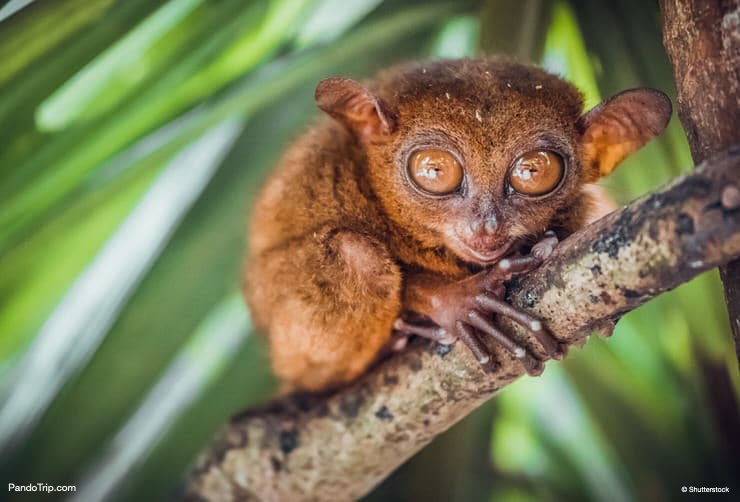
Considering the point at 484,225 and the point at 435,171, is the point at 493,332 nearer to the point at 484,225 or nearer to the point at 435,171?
the point at 484,225

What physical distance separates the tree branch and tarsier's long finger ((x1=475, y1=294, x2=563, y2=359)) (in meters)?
0.03

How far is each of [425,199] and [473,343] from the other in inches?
21.2

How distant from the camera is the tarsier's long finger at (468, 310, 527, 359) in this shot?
1.94 meters

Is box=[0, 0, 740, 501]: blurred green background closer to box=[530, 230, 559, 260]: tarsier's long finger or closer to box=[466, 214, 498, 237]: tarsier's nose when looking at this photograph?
box=[466, 214, 498, 237]: tarsier's nose

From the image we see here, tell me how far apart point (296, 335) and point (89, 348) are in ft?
4.27

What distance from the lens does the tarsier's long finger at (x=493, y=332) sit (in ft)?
6.37

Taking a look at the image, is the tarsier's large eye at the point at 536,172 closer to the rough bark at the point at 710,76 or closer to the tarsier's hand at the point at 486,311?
the tarsier's hand at the point at 486,311

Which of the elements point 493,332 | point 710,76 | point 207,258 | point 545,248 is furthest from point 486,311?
point 207,258

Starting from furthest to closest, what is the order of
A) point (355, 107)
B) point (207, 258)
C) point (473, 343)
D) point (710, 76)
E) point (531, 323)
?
point (207, 258)
point (355, 107)
point (473, 343)
point (531, 323)
point (710, 76)

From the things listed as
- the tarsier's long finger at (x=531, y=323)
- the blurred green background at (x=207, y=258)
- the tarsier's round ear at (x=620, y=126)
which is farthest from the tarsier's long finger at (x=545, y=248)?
the blurred green background at (x=207, y=258)

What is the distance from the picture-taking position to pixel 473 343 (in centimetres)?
201

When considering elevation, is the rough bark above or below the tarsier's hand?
above

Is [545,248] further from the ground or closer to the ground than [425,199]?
closer to the ground

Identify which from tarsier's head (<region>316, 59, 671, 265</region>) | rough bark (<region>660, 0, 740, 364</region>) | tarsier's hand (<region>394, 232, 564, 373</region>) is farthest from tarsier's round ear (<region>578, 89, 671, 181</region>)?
tarsier's hand (<region>394, 232, 564, 373</region>)
